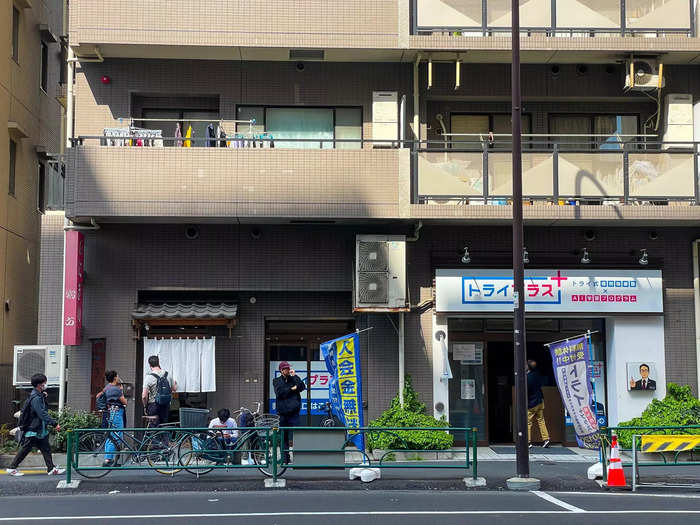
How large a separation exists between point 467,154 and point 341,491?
25.6 ft

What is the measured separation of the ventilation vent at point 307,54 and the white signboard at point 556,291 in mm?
5403

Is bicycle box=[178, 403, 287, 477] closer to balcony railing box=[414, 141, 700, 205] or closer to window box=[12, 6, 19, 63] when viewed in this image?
balcony railing box=[414, 141, 700, 205]

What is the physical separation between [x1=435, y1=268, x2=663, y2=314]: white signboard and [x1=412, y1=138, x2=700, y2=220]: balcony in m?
1.55

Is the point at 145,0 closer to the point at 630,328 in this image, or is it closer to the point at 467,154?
the point at 467,154

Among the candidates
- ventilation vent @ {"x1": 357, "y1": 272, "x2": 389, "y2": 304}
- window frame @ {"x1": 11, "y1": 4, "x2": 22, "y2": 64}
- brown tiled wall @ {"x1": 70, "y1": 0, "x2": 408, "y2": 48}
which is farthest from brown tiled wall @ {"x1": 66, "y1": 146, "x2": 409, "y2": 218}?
window frame @ {"x1": 11, "y1": 4, "x2": 22, "y2": 64}

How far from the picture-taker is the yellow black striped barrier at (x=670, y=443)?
1450 cm

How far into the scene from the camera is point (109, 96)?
63.5 feet

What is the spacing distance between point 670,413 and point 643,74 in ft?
23.8

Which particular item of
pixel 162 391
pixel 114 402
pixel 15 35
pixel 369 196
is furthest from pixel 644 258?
pixel 15 35

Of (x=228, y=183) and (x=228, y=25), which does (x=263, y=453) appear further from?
(x=228, y=25)

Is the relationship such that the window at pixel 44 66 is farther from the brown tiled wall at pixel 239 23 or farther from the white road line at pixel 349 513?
the white road line at pixel 349 513

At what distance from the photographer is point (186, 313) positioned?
18.5m

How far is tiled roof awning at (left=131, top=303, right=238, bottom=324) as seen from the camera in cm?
1852

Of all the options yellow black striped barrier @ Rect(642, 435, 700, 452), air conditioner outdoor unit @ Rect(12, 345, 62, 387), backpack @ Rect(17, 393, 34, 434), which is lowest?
yellow black striped barrier @ Rect(642, 435, 700, 452)
